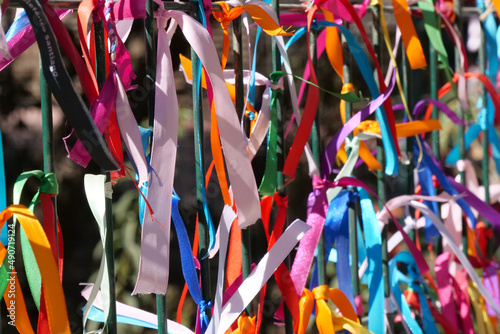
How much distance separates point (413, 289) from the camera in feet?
2.18

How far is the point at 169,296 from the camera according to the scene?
0.92 meters

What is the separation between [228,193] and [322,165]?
92mm

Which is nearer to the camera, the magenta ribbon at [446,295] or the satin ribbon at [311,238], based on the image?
the satin ribbon at [311,238]

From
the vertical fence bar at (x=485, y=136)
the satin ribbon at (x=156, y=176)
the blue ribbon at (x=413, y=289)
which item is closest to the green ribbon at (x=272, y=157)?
the satin ribbon at (x=156, y=176)

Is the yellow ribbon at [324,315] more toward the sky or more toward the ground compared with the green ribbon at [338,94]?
more toward the ground

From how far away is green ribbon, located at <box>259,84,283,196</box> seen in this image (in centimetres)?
49

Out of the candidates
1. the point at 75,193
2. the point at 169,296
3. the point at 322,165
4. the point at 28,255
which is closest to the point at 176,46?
the point at 75,193

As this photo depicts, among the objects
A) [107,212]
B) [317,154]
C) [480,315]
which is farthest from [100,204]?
[480,315]

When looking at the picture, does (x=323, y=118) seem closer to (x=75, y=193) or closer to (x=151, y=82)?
(x=75, y=193)

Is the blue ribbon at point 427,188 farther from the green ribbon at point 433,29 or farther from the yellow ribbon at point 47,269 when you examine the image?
the yellow ribbon at point 47,269

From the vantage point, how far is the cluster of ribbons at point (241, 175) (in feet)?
1.28

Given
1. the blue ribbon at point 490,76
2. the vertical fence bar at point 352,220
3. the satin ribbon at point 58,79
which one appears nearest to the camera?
the satin ribbon at point 58,79

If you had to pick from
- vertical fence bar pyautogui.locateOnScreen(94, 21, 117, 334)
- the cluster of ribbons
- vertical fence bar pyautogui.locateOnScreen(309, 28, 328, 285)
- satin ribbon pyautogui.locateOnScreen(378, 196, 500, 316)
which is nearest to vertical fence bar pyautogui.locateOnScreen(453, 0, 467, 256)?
the cluster of ribbons

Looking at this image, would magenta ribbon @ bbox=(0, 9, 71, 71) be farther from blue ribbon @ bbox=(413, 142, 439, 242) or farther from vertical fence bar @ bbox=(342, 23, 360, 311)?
blue ribbon @ bbox=(413, 142, 439, 242)
